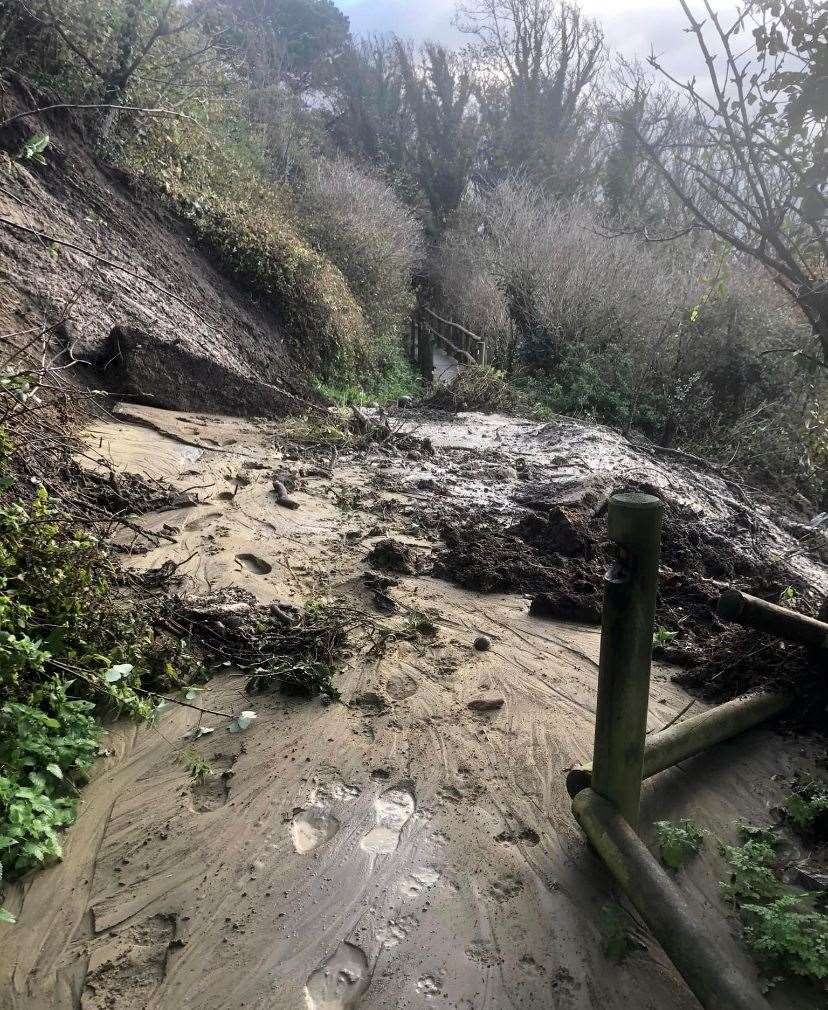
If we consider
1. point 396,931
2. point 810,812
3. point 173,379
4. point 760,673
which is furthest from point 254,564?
point 173,379

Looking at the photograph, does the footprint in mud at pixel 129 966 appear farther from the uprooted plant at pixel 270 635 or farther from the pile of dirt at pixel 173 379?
the pile of dirt at pixel 173 379

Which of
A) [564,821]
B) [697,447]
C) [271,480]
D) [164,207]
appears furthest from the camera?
[697,447]

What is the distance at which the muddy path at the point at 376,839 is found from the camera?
2275 mm

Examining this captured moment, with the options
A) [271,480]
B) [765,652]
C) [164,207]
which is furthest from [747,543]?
[164,207]

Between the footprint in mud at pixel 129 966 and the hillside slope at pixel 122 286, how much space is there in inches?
205

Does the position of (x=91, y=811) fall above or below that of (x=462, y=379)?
below

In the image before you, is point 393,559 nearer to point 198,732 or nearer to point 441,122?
point 198,732

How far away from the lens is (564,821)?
115 inches

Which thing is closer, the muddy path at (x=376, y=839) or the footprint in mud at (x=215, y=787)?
the muddy path at (x=376, y=839)

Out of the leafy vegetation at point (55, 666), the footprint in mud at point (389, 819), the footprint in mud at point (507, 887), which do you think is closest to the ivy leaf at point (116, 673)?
the leafy vegetation at point (55, 666)

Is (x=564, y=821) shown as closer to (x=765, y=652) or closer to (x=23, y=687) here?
(x=765, y=652)

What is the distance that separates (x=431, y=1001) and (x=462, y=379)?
37.7 feet

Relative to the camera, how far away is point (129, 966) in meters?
2.32

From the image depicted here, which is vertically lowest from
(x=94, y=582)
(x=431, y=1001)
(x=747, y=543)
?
(x=94, y=582)
